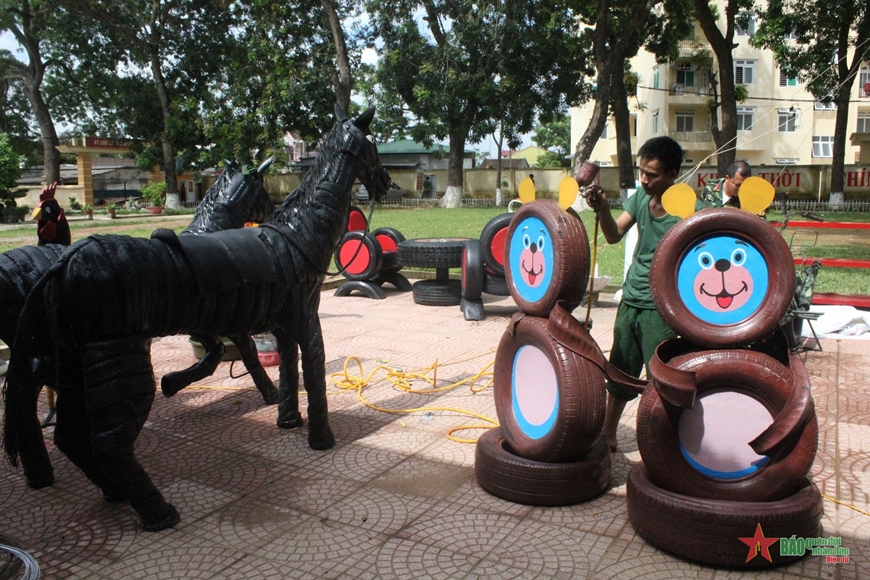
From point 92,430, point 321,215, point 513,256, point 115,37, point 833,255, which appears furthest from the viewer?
point 115,37

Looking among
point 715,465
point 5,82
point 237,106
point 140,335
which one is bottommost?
point 715,465

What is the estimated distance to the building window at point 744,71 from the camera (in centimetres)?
3897

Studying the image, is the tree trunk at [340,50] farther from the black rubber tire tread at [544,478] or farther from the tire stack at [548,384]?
the black rubber tire tread at [544,478]

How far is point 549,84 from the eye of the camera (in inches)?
1074

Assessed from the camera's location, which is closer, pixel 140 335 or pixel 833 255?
pixel 140 335

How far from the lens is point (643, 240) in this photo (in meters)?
3.62

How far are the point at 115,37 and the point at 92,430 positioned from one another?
106ft

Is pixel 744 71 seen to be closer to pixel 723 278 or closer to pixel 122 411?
pixel 723 278

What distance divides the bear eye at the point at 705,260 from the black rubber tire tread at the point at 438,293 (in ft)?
19.7

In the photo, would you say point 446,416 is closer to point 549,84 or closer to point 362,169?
point 362,169

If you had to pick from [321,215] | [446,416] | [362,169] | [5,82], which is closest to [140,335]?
[321,215]

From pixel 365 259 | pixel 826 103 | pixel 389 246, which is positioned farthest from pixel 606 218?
pixel 826 103

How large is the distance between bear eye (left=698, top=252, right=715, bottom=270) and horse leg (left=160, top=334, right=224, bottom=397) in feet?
9.57

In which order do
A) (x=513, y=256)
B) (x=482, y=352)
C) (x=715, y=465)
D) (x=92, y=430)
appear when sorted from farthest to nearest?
1. (x=482, y=352)
2. (x=513, y=256)
3. (x=92, y=430)
4. (x=715, y=465)
